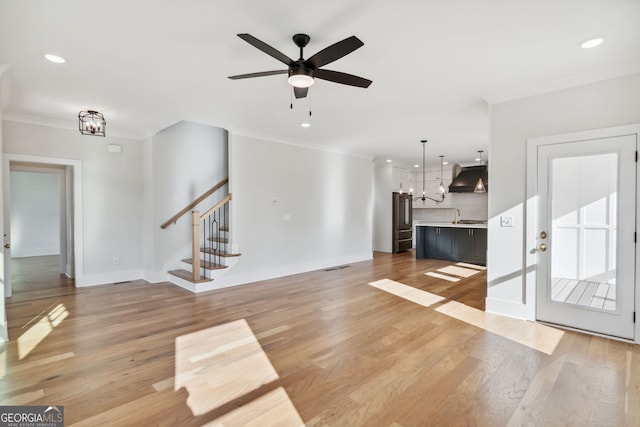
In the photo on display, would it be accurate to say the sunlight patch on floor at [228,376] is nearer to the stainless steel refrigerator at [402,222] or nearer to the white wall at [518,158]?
the white wall at [518,158]

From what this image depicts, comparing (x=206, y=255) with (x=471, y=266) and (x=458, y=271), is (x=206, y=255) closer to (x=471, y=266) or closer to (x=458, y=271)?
(x=458, y=271)

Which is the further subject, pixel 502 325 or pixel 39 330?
pixel 502 325

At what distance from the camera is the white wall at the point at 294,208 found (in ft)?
18.0

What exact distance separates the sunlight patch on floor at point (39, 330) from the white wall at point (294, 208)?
2.13 metres

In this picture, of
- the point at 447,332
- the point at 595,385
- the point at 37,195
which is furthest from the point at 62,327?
the point at 37,195

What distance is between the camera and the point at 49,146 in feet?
15.9

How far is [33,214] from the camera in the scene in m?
8.77

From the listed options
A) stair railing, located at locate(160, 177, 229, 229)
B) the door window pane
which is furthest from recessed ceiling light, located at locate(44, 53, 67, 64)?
the door window pane

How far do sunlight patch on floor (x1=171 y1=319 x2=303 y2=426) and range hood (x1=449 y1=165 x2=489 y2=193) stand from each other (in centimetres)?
767

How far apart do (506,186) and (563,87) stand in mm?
1132

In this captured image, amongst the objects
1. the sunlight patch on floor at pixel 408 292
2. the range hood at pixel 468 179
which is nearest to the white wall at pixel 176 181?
the sunlight patch on floor at pixel 408 292

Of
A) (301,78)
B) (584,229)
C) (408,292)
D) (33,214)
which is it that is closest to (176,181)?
(301,78)

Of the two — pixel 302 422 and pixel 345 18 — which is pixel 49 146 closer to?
pixel 345 18

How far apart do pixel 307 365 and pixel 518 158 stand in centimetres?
318
